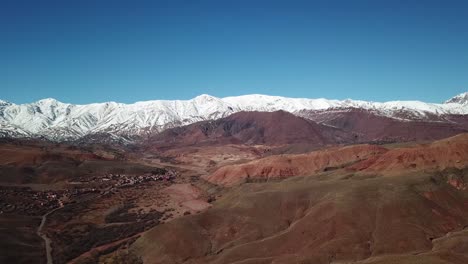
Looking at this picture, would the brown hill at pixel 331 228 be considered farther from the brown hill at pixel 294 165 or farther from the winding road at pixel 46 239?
the brown hill at pixel 294 165

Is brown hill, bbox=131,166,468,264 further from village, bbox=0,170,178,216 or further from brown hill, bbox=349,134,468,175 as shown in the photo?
village, bbox=0,170,178,216

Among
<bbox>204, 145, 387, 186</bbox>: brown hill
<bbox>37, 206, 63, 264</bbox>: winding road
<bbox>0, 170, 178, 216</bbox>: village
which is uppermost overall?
<bbox>204, 145, 387, 186</bbox>: brown hill

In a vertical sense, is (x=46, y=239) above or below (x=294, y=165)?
below

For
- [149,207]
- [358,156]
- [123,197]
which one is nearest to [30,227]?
[149,207]

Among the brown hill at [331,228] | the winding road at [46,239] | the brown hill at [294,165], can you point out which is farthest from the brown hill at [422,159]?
the winding road at [46,239]

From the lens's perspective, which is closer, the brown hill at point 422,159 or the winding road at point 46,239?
the winding road at point 46,239

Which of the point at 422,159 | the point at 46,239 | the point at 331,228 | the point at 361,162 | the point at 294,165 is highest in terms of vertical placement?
the point at 422,159

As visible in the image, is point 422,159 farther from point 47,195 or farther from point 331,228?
point 47,195

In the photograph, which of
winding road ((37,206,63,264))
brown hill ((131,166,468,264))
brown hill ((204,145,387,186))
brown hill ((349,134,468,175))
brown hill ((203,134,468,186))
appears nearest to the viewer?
brown hill ((131,166,468,264))

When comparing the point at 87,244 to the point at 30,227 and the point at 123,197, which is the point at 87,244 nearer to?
the point at 30,227

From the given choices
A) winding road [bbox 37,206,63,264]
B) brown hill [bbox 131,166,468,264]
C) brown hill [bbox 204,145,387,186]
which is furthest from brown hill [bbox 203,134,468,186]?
winding road [bbox 37,206,63,264]

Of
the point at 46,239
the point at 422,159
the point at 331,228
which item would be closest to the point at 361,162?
the point at 422,159

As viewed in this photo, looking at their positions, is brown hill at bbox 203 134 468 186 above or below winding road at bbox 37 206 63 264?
above
